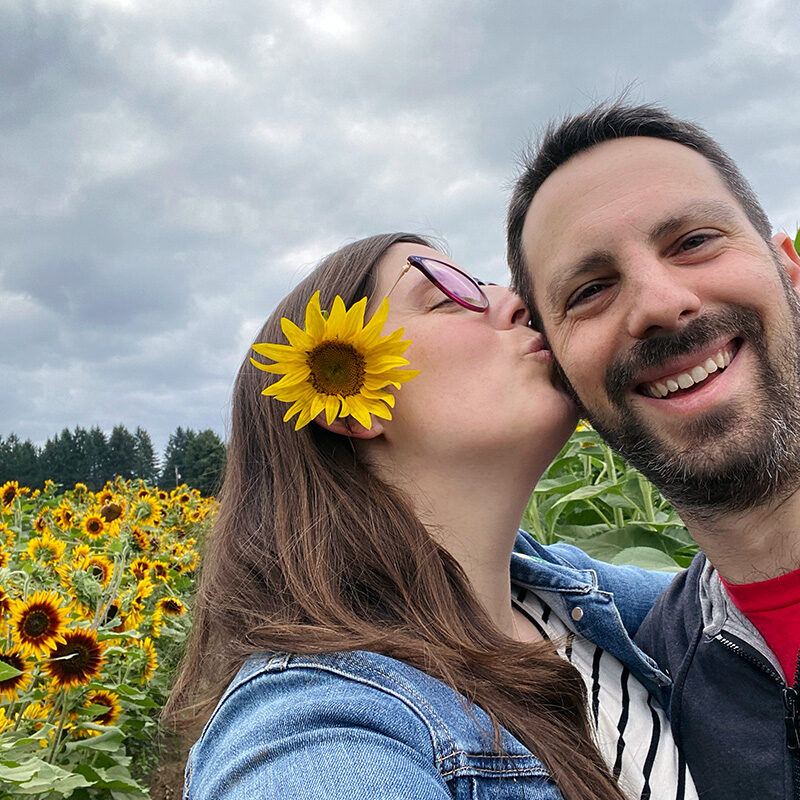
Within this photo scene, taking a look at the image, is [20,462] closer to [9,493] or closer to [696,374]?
[9,493]

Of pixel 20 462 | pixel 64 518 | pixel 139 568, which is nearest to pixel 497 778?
pixel 139 568

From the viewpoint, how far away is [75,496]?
24.6 ft

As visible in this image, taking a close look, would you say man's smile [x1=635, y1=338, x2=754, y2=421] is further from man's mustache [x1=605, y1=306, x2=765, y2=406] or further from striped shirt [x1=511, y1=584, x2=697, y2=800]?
striped shirt [x1=511, y1=584, x2=697, y2=800]

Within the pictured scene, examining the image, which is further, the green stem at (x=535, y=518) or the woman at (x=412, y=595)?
the green stem at (x=535, y=518)

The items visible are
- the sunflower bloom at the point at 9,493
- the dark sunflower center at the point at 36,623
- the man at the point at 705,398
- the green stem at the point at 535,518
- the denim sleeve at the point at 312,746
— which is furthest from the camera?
the sunflower bloom at the point at 9,493

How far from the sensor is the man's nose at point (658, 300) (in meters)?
1.65

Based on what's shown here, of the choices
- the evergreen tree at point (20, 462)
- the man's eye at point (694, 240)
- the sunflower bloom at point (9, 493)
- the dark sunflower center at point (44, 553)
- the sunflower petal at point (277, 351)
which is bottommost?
the sunflower petal at point (277, 351)

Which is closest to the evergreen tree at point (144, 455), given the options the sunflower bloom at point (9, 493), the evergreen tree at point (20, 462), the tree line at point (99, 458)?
the tree line at point (99, 458)

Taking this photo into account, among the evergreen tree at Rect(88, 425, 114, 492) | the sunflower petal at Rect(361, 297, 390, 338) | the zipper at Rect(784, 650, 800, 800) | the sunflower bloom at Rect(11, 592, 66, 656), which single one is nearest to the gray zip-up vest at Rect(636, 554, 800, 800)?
the zipper at Rect(784, 650, 800, 800)

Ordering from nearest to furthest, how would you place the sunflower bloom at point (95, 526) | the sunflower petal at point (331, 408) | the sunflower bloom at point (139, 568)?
1. the sunflower petal at point (331, 408)
2. the sunflower bloom at point (139, 568)
3. the sunflower bloom at point (95, 526)

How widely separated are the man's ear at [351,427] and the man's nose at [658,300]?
600 millimetres

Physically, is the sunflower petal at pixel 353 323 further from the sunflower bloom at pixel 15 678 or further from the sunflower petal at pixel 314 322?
the sunflower bloom at pixel 15 678

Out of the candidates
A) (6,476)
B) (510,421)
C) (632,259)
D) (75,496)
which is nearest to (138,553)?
(510,421)

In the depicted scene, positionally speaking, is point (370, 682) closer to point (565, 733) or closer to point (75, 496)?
point (565, 733)
